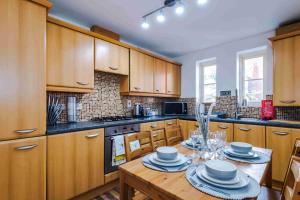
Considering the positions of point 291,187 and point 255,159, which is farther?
point 255,159

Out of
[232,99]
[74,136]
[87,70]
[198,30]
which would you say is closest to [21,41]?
[87,70]

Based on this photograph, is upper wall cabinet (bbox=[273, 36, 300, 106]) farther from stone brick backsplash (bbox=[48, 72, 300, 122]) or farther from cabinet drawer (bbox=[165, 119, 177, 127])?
cabinet drawer (bbox=[165, 119, 177, 127])

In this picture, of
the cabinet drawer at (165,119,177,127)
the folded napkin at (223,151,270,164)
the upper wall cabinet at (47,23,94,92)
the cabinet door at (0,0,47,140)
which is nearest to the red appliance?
the cabinet drawer at (165,119,177,127)

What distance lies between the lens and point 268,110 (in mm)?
2525

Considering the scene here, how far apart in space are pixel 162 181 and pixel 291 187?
74cm

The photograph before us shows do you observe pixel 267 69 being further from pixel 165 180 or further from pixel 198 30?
pixel 165 180

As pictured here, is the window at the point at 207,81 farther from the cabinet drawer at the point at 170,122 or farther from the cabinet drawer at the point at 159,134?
the cabinet drawer at the point at 159,134

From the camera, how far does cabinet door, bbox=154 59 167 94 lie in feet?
10.8

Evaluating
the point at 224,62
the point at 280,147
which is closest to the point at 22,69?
the point at 280,147

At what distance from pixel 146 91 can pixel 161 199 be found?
235cm

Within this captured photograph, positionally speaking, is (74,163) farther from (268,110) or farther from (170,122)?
(268,110)

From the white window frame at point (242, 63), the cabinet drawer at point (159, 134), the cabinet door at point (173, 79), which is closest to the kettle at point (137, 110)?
the cabinet door at point (173, 79)

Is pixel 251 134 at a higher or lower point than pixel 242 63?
lower

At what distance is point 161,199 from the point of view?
2.72 feet
